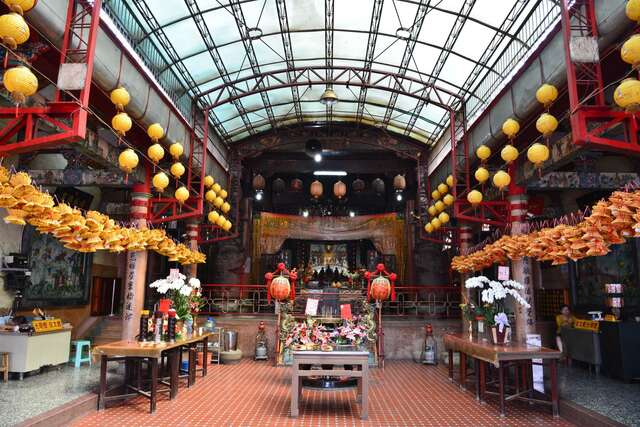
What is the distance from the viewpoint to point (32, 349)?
7.09 meters

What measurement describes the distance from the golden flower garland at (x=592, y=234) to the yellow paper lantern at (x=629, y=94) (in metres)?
0.91

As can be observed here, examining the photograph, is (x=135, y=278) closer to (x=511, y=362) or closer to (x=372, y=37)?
(x=511, y=362)

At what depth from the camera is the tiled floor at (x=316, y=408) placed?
5469mm

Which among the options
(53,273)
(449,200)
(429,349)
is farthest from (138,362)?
(449,200)

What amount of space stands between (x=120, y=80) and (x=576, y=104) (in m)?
5.82

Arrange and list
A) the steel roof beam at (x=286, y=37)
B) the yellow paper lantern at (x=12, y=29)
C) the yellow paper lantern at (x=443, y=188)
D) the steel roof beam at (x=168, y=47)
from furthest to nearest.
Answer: the yellow paper lantern at (x=443, y=188) < the steel roof beam at (x=286, y=37) < the steel roof beam at (x=168, y=47) < the yellow paper lantern at (x=12, y=29)

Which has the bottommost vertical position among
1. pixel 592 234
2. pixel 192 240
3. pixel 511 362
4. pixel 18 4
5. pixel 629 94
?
pixel 511 362

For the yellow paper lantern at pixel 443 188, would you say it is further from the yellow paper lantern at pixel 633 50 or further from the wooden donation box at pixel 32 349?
the wooden donation box at pixel 32 349

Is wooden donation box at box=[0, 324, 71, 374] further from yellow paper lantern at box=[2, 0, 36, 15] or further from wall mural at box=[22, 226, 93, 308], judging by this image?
yellow paper lantern at box=[2, 0, 36, 15]

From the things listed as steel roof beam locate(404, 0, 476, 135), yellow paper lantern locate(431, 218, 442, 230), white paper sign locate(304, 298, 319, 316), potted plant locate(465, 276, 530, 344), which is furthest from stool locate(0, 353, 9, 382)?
steel roof beam locate(404, 0, 476, 135)

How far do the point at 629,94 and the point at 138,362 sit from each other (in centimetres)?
664

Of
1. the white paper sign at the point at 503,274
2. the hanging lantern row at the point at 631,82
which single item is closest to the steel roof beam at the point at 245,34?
the white paper sign at the point at 503,274

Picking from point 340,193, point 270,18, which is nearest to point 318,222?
point 340,193

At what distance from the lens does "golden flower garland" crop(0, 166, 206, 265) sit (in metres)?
4.42
